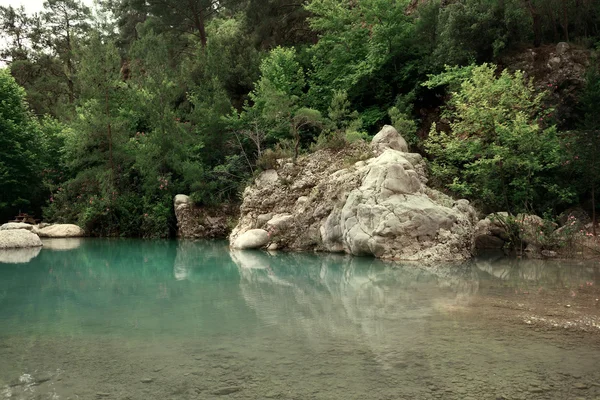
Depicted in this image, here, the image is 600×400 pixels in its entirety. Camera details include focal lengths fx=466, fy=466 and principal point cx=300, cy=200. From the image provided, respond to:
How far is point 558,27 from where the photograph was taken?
876 inches

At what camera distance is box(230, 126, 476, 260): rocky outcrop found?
1371 centimetres

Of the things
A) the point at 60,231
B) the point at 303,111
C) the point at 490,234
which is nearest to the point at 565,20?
the point at 490,234

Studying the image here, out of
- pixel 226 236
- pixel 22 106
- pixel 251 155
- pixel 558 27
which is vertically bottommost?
pixel 226 236

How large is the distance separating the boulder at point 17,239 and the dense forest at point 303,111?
4.64m

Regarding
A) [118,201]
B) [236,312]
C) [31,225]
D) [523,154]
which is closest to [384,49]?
[523,154]

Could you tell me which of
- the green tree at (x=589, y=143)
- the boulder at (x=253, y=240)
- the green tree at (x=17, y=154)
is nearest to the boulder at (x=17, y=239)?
the green tree at (x=17, y=154)

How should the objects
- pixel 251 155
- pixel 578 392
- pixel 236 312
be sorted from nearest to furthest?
pixel 578 392 < pixel 236 312 < pixel 251 155

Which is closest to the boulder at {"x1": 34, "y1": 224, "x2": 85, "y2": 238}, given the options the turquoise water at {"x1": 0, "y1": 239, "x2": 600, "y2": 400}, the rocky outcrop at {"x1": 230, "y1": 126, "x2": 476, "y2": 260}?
the rocky outcrop at {"x1": 230, "y1": 126, "x2": 476, "y2": 260}

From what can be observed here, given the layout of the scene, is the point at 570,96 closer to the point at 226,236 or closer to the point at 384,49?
the point at 384,49

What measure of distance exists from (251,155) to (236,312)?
16980 mm

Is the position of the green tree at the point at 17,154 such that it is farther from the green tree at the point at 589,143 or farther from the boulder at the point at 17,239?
the green tree at the point at 589,143

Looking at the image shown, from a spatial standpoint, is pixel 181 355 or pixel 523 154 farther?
pixel 523 154

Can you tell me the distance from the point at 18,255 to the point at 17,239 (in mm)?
2998

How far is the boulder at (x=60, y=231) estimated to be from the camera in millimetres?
24078
